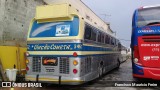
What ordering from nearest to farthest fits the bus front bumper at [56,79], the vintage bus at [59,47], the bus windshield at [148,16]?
1. the bus front bumper at [56,79]
2. the vintage bus at [59,47]
3. the bus windshield at [148,16]

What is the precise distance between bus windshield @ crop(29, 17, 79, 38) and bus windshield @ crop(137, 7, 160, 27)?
2.94m

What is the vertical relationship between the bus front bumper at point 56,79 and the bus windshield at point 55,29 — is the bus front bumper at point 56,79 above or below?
below

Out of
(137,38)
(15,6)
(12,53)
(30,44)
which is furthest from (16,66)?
(137,38)

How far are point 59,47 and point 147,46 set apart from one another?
3651 mm

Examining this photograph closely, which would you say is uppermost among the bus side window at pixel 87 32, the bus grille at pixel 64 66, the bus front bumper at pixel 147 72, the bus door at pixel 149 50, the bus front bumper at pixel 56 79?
the bus side window at pixel 87 32

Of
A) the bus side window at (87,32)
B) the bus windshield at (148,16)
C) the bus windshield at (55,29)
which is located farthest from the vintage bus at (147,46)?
the bus windshield at (55,29)

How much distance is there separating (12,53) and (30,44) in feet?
5.07

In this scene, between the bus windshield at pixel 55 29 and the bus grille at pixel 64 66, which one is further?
the bus windshield at pixel 55 29

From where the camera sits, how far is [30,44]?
11062 millimetres

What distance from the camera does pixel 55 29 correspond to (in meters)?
10.8

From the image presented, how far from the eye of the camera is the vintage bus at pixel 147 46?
11.1m

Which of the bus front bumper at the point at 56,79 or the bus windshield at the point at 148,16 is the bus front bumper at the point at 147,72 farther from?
the bus front bumper at the point at 56,79

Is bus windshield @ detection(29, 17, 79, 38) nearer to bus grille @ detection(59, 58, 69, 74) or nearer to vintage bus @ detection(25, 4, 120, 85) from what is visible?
vintage bus @ detection(25, 4, 120, 85)

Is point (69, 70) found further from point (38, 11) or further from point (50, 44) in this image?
point (38, 11)
